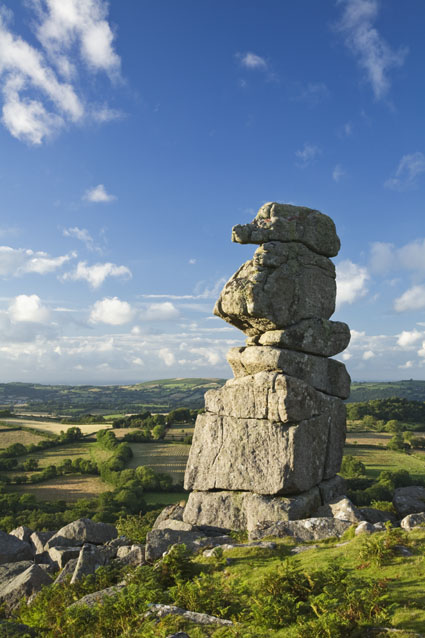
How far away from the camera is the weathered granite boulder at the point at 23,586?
12703mm

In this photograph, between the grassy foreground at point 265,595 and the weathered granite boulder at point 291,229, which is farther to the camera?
the weathered granite boulder at point 291,229

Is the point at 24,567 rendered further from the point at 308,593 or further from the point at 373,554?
the point at 373,554

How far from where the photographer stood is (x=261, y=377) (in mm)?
18719

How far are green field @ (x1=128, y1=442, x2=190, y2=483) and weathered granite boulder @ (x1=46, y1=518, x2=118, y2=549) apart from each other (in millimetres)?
50452

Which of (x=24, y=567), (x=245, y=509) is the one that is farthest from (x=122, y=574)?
(x=245, y=509)

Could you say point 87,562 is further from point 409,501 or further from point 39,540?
point 409,501

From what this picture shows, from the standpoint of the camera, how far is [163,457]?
81.6 metres

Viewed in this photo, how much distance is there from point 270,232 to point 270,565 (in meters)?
14.8

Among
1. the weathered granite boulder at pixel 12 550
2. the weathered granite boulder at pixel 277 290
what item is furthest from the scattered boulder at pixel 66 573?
the weathered granite boulder at pixel 277 290

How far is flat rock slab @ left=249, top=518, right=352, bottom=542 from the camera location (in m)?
13.5

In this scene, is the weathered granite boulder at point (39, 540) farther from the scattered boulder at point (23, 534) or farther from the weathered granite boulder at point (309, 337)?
the weathered granite boulder at point (309, 337)

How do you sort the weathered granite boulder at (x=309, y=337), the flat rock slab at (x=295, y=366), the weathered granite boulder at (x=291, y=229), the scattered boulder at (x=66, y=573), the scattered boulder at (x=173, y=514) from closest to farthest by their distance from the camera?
the scattered boulder at (x=66, y=573)
the flat rock slab at (x=295, y=366)
the scattered boulder at (x=173, y=514)
the weathered granite boulder at (x=309, y=337)
the weathered granite boulder at (x=291, y=229)

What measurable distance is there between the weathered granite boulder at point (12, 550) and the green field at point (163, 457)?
51.5m

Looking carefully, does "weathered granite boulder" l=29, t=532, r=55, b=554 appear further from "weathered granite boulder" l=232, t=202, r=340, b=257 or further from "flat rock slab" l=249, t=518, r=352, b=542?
"weathered granite boulder" l=232, t=202, r=340, b=257
